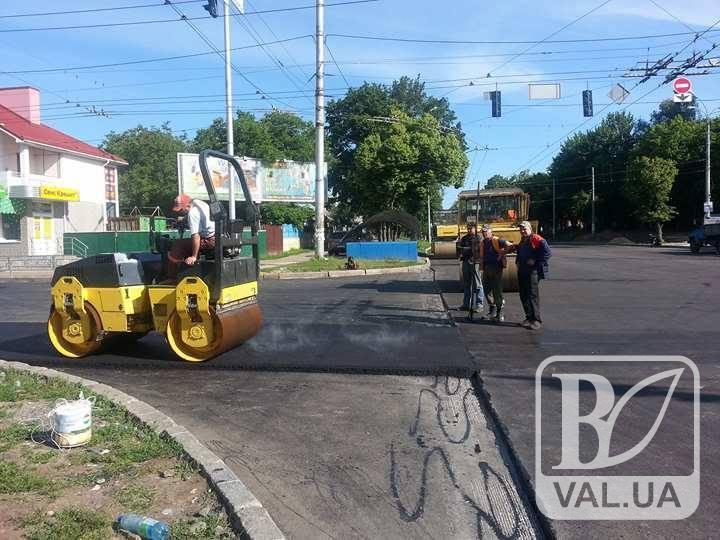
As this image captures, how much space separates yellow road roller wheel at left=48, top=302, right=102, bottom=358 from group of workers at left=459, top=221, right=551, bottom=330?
5.85 metres

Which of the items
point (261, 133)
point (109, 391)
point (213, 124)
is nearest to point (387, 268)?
point (109, 391)

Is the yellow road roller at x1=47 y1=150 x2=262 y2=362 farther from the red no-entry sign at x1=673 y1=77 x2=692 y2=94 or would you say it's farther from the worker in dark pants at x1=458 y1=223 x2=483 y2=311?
the red no-entry sign at x1=673 y1=77 x2=692 y2=94

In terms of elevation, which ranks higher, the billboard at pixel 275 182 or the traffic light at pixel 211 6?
the traffic light at pixel 211 6

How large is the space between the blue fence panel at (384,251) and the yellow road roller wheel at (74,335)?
1918 centimetres

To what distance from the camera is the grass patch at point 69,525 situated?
3.34m

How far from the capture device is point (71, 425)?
4.59 meters

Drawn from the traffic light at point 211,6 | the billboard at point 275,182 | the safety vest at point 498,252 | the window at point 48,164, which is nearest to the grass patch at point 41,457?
the safety vest at point 498,252

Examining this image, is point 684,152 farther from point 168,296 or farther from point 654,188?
point 168,296

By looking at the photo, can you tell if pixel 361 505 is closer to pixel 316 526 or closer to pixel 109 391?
pixel 316 526

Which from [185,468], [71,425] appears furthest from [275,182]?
[185,468]

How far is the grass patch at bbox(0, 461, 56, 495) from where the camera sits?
12.8ft

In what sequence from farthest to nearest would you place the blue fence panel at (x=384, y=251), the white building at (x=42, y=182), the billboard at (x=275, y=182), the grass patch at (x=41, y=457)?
the billboard at (x=275, y=182) → the white building at (x=42, y=182) → the blue fence panel at (x=384, y=251) → the grass patch at (x=41, y=457)

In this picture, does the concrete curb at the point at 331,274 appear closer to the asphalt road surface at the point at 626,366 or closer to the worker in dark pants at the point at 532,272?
the asphalt road surface at the point at 626,366

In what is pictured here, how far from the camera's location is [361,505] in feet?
12.7
